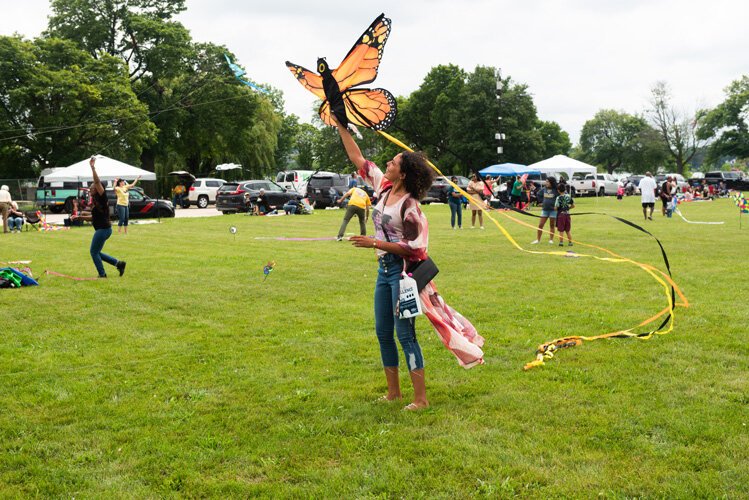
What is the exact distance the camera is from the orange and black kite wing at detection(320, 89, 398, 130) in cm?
494

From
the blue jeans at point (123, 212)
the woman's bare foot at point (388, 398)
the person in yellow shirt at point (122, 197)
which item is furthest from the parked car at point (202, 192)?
the woman's bare foot at point (388, 398)

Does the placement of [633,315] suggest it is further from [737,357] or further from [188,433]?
[188,433]

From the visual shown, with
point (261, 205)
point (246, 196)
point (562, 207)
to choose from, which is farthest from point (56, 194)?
point (562, 207)

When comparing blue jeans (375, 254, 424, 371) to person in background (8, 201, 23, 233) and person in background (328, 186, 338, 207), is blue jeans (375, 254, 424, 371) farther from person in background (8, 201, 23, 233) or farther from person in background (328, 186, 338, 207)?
person in background (328, 186, 338, 207)

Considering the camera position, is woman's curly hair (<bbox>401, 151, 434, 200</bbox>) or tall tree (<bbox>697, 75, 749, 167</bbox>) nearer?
woman's curly hair (<bbox>401, 151, 434, 200</bbox>)

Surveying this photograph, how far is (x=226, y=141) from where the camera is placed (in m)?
52.2

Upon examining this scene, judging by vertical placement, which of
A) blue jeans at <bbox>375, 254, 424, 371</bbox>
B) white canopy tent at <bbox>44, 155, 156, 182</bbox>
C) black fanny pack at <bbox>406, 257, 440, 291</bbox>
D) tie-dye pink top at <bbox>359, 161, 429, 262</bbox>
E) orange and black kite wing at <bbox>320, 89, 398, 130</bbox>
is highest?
white canopy tent at <bbox>44, 155, 156, 182</bbox>

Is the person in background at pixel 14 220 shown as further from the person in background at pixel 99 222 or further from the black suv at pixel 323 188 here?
the black suv at pixel 323 188

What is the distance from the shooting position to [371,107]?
196 inches

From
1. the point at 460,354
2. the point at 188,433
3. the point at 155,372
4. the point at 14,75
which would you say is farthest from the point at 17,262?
the point at 14,75

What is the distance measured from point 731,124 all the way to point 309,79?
89823 mm

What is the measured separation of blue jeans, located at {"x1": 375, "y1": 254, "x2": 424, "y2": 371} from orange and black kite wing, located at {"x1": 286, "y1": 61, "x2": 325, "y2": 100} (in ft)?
4.60

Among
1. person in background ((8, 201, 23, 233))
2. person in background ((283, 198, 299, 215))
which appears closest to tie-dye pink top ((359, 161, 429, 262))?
person in background ((8, 201, 23, 233))

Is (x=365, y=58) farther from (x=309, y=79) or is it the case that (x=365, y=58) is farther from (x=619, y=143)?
(x=619, y=143)
